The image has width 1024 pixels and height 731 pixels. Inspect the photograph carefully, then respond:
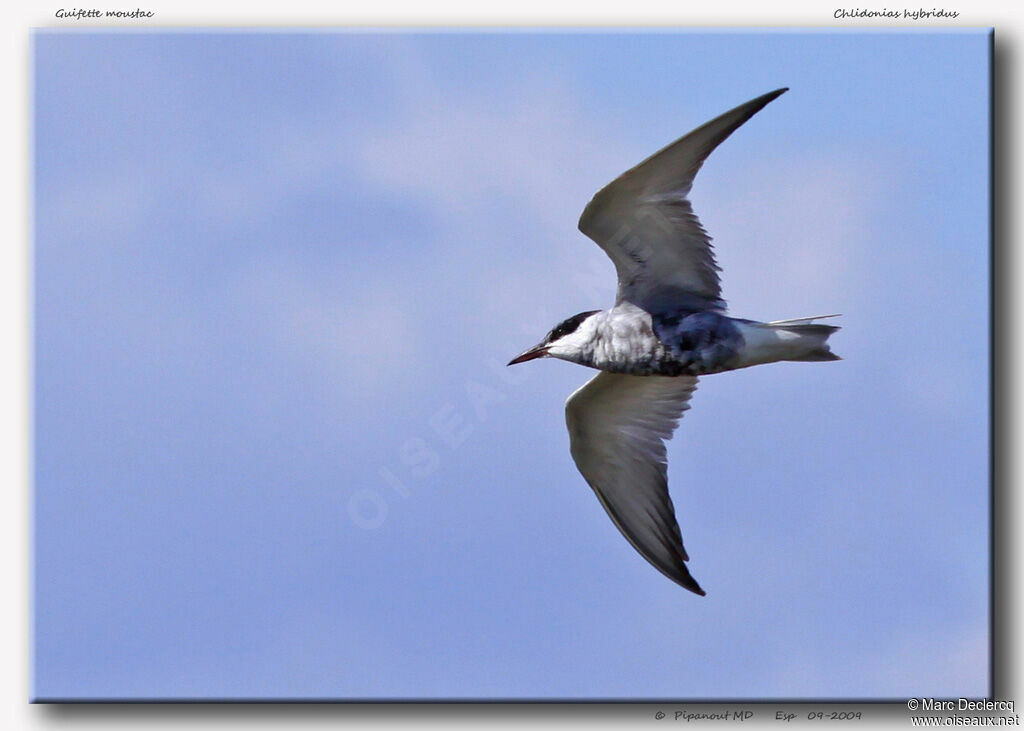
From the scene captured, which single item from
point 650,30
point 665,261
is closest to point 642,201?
point 665,261

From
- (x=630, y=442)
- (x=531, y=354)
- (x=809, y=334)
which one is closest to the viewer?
(x=809, y=334)

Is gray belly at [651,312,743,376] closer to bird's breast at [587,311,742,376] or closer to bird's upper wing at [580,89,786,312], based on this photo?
bird's breast at [587,311,742,376]

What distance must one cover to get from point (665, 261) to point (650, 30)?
921mm

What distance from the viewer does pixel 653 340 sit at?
600 cm

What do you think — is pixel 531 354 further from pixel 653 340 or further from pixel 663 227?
pixel 663 227

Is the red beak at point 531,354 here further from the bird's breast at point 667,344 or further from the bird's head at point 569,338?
the bird's breast at point 667,344

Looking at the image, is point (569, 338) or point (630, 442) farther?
point (630, 442)

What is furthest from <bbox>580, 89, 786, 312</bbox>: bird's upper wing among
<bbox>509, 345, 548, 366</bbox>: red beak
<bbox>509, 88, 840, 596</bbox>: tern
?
<bbox>509, 345, 548, 366</bbox>: red beak

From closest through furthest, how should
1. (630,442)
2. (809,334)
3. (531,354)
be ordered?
(809,334)
(531,354)
(630,442)

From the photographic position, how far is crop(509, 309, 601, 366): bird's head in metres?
6.12

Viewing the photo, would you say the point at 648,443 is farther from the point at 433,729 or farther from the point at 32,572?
the point at 32,572

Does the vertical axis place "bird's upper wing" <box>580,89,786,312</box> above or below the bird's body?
above

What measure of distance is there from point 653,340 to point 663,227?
45cm

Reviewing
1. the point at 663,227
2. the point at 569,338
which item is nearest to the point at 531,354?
the point at 569,338
